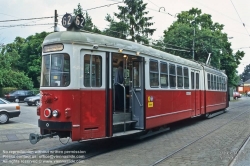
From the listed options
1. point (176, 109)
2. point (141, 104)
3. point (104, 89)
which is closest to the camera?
point (104, 89)

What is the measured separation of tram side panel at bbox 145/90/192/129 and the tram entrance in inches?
13.5

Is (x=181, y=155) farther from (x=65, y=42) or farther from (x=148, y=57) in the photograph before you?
(x=65, y=42)

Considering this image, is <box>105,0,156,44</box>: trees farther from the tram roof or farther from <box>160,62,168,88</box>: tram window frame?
the tram roof

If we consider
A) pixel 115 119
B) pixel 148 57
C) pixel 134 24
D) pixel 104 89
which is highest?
pixel 134 24

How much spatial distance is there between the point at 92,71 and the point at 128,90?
6.79 feet

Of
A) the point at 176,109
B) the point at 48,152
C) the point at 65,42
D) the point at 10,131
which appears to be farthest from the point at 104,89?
the point at 10,131

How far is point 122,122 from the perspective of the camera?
30.9ft

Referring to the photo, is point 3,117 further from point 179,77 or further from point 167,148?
point 167,148

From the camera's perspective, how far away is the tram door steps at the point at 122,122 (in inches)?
359

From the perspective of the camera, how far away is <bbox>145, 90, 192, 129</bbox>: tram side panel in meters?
10.6

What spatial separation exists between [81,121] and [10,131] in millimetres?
6728

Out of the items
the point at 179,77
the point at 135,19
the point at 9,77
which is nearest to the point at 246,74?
the point at 135,19

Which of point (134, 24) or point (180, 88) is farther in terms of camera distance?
point (134, 24)

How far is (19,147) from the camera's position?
9773mm
